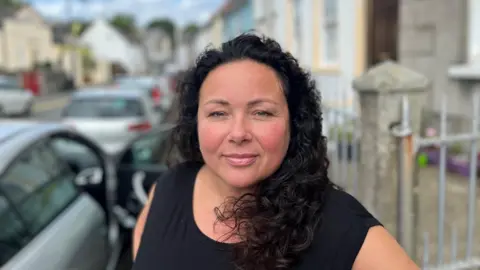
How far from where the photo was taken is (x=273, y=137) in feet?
5.56

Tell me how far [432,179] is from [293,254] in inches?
198

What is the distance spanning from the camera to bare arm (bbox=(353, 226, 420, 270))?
1561 millimetres

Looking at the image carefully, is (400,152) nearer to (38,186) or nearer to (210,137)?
(210,137)

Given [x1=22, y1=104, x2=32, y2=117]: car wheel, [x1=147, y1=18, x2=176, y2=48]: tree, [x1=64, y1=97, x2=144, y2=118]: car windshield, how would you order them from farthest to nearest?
[x1=147, y1=18, x2=176, y2=48]: tree < [x1=22, y1=104, x2=32, y2=117]: car wheel < [x1=64, y1=97, x2=144, y2=118]: car windshield

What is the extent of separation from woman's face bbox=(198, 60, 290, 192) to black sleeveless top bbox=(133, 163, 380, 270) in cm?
22

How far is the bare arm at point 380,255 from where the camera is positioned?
1561 millimetres

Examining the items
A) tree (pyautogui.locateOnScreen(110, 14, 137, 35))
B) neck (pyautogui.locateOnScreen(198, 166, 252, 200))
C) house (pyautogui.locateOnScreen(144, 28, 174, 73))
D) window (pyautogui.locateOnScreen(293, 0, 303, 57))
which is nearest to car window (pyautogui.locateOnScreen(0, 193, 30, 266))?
neck (pyautogui.locateOnScreen(198, 166, 252, 200))

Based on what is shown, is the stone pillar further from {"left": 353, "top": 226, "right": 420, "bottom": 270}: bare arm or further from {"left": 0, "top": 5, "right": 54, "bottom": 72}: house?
{"left": 0, "top": 5, "right": 54, "bottom": 72}: house

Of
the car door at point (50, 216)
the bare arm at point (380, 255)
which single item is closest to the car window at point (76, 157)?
the car door at point (50, 216)

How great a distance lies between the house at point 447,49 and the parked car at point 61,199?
3.70 metres

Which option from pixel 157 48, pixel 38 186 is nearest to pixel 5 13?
pixel 38 186

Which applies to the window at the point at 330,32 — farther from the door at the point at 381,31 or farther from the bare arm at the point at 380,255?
the bare arm at the point at 380,255

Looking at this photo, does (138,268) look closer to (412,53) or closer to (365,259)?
(365,259)

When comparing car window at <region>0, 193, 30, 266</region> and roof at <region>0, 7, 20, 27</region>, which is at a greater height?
roof at <region>0, 7, 20, 27</region>
